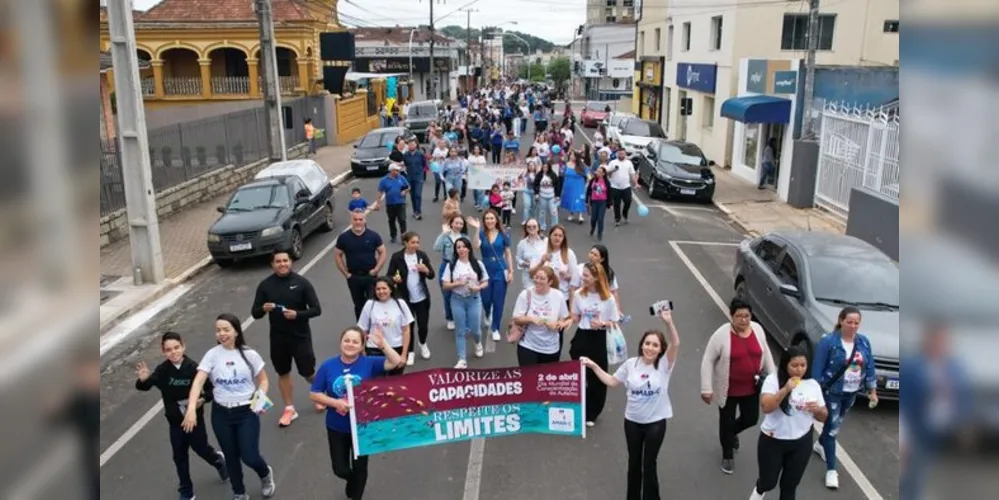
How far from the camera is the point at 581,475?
20.6ft

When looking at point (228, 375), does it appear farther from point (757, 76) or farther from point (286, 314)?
point (757, 76)

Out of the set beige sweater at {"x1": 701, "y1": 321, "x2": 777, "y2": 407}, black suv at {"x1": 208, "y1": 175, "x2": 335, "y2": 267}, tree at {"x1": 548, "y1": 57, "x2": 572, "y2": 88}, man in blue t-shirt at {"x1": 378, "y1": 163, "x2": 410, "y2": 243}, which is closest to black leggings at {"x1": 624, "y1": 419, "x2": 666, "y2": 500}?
beige sweater at {"x1": 701, "y1": 321, "x2": 777, "y2": 407}

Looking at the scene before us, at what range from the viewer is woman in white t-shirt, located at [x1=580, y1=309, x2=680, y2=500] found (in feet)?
17.7

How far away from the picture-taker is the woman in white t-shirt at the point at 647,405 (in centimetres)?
541

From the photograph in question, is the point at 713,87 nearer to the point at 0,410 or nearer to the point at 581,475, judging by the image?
the point at 581,475

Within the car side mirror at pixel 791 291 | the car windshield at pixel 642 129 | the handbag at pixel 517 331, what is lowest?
the car side mirror at pixel 791 291

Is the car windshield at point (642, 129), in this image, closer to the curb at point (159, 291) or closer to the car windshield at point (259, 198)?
the car windshield at point (259, 198)

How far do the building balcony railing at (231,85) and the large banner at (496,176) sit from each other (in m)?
23.8

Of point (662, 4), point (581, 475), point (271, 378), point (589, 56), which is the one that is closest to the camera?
point (581, 475)

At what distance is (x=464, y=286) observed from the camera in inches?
317

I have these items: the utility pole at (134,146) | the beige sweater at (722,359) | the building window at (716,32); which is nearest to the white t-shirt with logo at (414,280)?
the beige sweater at (722,359)

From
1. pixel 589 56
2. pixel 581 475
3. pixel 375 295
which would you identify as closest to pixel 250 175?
pixel 375 295

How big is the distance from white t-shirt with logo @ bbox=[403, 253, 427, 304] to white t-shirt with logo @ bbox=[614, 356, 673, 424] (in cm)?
334

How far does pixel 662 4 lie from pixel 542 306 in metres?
37.3
